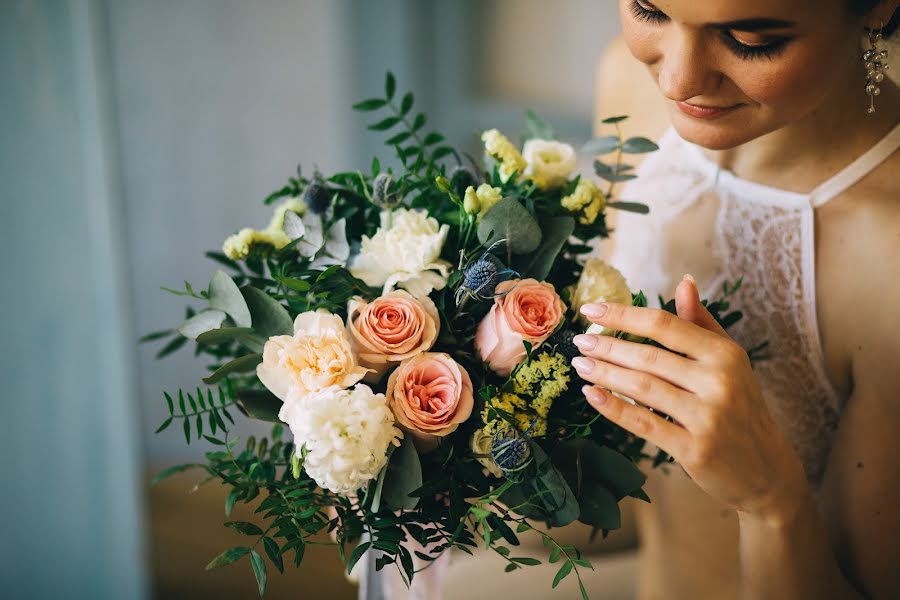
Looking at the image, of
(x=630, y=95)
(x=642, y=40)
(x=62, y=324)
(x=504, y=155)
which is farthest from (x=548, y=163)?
(x=62, y=324)

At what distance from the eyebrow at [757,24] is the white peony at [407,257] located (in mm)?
344

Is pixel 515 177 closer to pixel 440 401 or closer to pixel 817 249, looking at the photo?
pixel 440 401

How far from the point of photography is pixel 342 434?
69 centimetres

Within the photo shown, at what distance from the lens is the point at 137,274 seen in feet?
7.98

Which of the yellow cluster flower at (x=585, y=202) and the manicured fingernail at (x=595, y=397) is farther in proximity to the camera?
the yellow cluster flower at (x=585, y=202)

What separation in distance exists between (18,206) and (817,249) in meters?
1.16

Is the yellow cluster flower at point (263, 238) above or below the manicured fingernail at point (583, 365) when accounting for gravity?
above

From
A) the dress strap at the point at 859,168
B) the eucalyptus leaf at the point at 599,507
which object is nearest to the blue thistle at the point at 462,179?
the eucalyptus leaf at the point at 599,507

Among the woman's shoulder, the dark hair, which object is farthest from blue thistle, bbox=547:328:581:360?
the woman's shoulder

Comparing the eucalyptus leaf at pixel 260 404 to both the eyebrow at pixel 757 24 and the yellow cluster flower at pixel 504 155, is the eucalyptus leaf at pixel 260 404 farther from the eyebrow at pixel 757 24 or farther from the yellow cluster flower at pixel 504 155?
the eyebrow at pixel 757 24

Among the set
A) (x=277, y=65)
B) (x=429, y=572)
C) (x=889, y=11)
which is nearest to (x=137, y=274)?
(x=277, y=65)

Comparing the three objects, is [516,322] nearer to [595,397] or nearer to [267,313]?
[595,397]

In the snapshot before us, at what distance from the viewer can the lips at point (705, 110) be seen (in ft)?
2.69

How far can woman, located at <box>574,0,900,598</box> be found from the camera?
0.73 m
